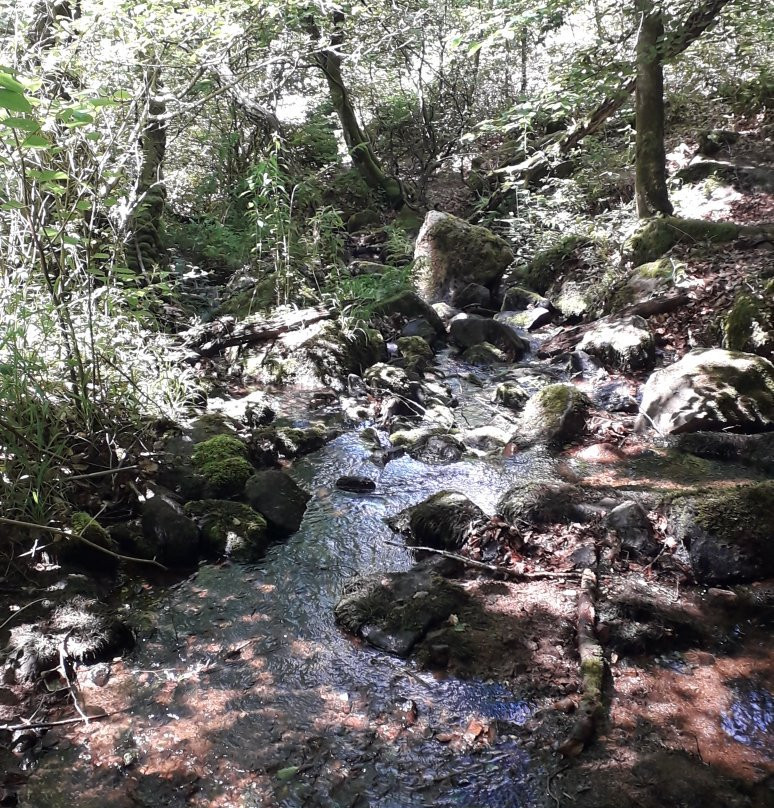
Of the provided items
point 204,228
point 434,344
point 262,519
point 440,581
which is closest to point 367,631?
point 440,581

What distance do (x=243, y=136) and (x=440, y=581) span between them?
35.0 ft

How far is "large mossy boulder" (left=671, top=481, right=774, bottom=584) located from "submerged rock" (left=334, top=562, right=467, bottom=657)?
141 cm

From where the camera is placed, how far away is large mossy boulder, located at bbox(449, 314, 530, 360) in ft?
28.7

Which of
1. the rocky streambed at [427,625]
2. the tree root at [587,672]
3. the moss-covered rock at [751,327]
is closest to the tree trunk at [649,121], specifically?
the moss-covered rock at [751,327]

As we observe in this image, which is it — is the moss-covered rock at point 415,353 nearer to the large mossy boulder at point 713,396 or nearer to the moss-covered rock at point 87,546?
the large mossy boulder at point 713,396

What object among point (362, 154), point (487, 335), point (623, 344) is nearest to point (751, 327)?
point (623, 344)

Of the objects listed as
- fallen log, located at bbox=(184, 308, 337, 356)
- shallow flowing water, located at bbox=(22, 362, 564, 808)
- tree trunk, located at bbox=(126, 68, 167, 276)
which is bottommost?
shallow flowing water, located at bbox=(22, 362, 564, 808)

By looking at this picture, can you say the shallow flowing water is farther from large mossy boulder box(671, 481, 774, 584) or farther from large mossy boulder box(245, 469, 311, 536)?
large mossy boulder box(671, 481, 774, 584)

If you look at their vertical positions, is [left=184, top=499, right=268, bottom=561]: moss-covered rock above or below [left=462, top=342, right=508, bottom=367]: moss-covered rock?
below

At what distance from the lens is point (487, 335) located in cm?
905

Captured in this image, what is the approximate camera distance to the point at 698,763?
236 centimetres

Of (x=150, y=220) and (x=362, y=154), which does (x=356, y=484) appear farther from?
(x=362, y=154)

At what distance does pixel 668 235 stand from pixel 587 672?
7982mm

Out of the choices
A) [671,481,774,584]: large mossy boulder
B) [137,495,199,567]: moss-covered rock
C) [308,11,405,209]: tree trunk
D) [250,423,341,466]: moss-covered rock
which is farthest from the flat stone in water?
[308,11,405,209]: tree trunk
